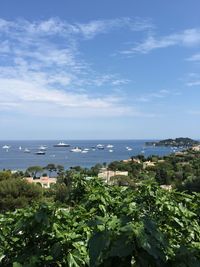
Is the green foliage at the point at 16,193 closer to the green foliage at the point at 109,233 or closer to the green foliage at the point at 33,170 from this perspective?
the green foliage at the point at 109,233

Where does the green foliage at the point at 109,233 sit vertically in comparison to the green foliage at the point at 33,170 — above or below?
above

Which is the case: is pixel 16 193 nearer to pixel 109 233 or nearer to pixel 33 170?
pixel 109 233

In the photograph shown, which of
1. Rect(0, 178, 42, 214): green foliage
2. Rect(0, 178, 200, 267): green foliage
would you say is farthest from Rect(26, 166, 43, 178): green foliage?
Rect(0, 178, 200, 267): green foliage

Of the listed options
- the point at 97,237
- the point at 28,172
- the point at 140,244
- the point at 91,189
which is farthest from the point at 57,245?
the point at 28,172

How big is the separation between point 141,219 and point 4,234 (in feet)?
3.40

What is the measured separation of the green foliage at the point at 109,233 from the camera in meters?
2.22

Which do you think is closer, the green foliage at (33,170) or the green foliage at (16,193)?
the green foliage at (16,193)

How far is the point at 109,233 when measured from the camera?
225cm

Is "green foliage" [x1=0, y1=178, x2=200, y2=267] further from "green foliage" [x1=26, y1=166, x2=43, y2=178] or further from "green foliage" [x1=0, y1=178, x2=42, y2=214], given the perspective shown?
"green foliage" [x1=26, y1=166, x2=43, y2=178]

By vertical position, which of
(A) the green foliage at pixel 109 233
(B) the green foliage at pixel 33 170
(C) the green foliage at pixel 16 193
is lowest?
Answer: (B) the green foliage at pixel 33 170

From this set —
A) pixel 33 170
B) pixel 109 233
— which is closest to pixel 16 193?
pixel 109 233

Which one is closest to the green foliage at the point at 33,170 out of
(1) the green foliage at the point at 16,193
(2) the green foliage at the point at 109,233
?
(1) the green foliage at the point at 16,193

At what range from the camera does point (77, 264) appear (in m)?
2.46

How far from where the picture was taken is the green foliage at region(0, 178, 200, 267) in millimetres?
2219
